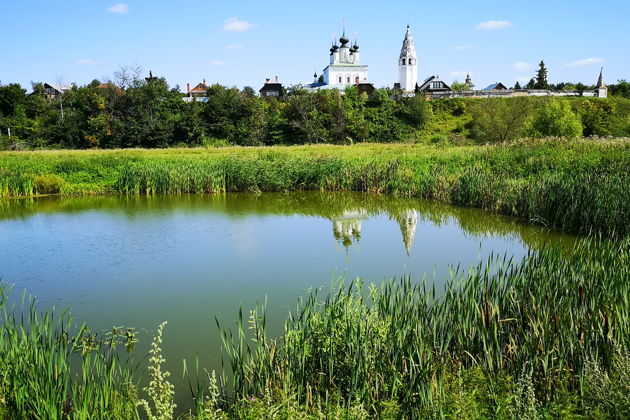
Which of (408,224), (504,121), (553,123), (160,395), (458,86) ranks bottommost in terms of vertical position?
(408,224)

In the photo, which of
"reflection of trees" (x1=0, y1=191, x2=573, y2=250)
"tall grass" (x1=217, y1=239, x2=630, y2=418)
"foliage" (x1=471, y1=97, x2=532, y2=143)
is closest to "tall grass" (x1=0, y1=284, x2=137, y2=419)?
"tall grass" (x1=217, y1=239, x2=630, y2=418)

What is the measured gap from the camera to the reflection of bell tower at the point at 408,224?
39.2 ft

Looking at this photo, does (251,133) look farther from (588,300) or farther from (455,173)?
(588,300)

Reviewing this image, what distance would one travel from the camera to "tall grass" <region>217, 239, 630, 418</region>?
13.5 ft

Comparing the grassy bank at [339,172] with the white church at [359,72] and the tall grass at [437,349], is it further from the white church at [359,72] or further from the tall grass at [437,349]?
the white church at [359,72]

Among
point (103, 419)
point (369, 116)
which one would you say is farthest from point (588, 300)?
point (369, 116)

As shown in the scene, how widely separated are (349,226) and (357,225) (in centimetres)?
26

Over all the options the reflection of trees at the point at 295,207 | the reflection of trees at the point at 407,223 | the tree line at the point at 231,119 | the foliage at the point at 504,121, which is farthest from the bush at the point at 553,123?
the reflection of trees at the point at 407,223

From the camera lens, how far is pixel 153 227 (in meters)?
13.5

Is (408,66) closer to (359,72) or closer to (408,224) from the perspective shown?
(359,72)

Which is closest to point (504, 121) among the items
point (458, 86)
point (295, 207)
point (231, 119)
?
point (231, 119)

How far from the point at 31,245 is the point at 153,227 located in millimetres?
2906

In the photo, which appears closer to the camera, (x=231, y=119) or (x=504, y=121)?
(x=504, y=121)

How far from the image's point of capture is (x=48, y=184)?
778 inches
